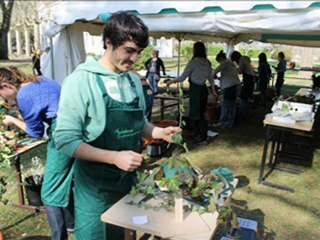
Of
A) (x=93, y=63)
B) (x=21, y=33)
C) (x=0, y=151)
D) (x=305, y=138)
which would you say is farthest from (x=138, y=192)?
(x=21, y=33)

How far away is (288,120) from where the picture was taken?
3.65 meters

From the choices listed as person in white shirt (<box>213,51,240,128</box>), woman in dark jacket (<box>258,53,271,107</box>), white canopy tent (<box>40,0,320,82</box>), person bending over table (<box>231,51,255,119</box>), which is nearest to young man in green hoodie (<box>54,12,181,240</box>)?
white canopy tent (<box>40,0,320,82</box>)

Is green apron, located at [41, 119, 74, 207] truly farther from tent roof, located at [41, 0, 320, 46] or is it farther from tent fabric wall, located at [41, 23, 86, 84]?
tent fabric wall, located at [41, 23, 86, 84]

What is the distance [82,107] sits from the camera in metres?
1.26

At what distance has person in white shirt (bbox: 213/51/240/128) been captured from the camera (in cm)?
611

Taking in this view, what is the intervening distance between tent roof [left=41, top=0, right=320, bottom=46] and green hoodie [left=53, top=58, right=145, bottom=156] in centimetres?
160

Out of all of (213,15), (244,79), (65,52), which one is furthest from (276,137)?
(65,52)

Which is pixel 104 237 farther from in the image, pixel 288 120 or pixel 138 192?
pixel 288 120

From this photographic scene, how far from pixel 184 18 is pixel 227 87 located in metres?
2.77

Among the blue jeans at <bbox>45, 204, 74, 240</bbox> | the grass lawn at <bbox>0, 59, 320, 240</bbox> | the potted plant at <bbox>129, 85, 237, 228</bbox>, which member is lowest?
the grass lawn at <bbox>0, 59, 320, 240</bbox>

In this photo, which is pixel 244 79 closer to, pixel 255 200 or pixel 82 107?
pixel 255 200

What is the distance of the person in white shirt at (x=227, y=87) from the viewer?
6.11m

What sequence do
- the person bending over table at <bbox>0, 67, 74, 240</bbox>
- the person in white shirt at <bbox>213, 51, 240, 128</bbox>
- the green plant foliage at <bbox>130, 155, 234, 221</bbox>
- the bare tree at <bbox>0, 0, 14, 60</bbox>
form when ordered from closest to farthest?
the green plant foliage at <bbox>130, 155, 234, 221</bbox> → the person bending over table at <bbox>0, 67, 74, 240</bbox> → the person in white shirt at <bbox>213, 51, 240, 128</bbox> → the bare tree at <bbox>0, 0, 14, 60</bbox>

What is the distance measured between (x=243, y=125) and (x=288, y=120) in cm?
305
